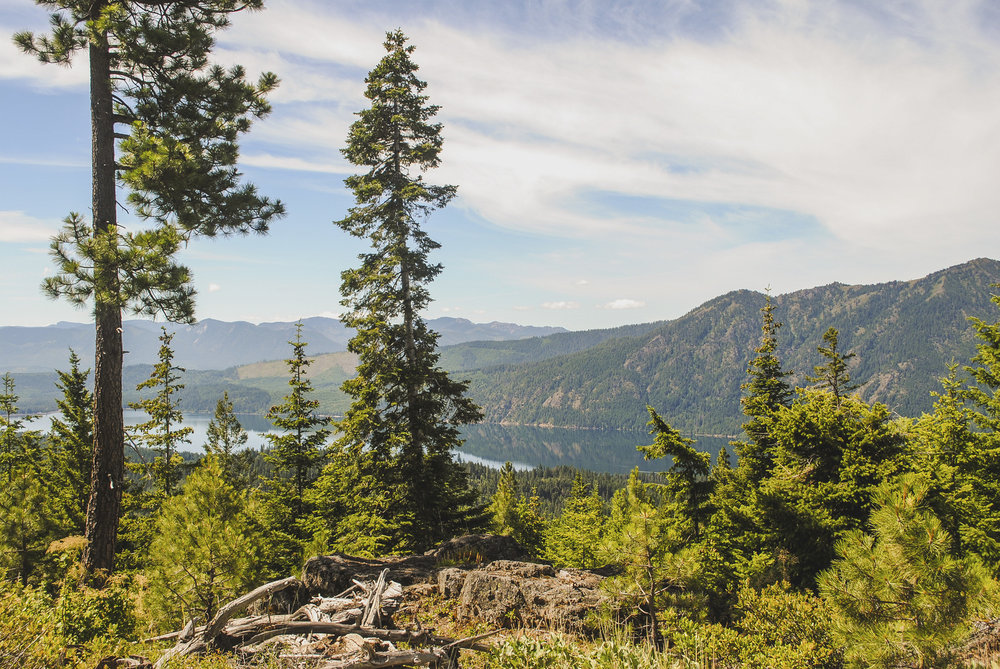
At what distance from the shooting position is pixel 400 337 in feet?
49.7

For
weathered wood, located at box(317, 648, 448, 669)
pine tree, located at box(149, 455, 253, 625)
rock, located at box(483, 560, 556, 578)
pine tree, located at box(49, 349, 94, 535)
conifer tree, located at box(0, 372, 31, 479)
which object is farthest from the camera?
conifer tree, located at box(0, 372, 31, 479)

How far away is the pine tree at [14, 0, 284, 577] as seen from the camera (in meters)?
6.91

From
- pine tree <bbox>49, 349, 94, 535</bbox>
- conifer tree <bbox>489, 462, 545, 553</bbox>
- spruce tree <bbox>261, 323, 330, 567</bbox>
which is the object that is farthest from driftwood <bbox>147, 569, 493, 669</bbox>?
conifer tree <bbox>489, 462, 545, 553</bbox>

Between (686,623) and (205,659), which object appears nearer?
(205,659)

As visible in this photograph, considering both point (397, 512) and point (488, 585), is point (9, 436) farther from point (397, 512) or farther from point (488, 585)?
point (488, 585)

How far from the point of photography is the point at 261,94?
8984mm

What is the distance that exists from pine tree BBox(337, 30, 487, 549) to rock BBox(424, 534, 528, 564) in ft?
14.0

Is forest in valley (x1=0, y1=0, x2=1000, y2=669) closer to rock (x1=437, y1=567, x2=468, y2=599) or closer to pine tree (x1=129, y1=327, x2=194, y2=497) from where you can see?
rock (x1=437, y1=567, x2=468, y2=599)

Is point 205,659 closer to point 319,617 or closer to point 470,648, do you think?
point 319,617

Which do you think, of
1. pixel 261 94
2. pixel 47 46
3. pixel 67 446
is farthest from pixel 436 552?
pixel 67 446

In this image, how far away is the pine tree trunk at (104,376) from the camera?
305 inches

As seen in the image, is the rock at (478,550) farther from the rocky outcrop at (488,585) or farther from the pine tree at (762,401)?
the pine tree at (762,401)

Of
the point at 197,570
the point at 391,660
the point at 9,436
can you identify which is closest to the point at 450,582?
the point at 391,660

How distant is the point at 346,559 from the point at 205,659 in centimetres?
395
